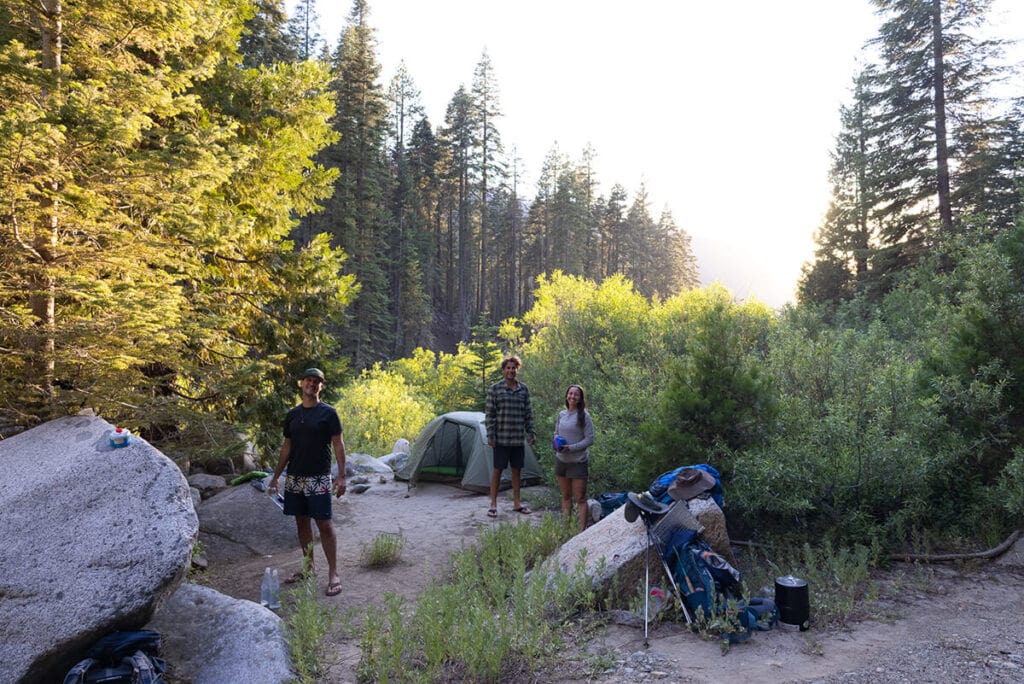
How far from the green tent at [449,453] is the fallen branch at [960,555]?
6.05 meters

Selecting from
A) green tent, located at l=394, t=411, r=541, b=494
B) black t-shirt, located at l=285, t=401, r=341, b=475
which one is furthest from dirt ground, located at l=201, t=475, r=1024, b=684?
green tent, located at l=394, t=411, r=541, b=494

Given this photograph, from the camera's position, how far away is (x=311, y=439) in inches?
222

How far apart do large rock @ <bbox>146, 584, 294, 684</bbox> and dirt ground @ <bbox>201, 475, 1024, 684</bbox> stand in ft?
1.53

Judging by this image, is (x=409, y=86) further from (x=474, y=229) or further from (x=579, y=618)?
(x=579, y=618)

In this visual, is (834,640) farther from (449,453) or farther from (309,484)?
(449,453)

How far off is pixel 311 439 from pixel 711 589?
3807 mm

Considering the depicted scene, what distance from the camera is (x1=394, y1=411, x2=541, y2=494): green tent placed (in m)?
11.0

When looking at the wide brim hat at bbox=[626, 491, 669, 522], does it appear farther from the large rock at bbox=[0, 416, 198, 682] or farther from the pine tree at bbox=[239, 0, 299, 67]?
the pine tree at bbox=[239, 0, 299, 67]

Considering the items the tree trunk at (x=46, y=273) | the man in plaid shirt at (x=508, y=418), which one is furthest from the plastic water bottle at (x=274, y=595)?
the man in plaid shirt at (x=508, y=418)

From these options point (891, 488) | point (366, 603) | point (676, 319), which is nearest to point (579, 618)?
point (366, 603)

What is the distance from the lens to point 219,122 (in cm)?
746

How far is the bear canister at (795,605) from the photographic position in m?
4.69

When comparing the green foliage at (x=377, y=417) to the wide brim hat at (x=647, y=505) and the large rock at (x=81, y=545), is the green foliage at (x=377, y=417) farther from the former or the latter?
the wide brim hat at (x=647, y=505)

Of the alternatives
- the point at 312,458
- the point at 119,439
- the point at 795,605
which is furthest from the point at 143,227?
the point at 795,605
